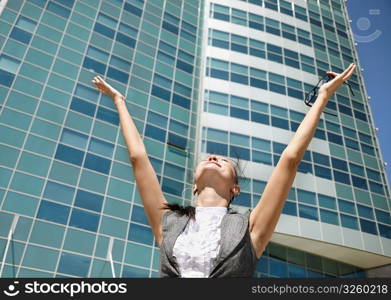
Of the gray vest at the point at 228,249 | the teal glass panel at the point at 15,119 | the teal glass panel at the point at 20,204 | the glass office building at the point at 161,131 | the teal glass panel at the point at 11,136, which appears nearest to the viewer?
the gray vest at the point at 228,249

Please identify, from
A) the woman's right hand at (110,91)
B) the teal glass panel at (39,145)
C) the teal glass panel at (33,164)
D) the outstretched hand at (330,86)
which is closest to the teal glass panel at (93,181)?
the teal glass panel at (33,164)

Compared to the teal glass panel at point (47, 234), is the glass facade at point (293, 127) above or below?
above

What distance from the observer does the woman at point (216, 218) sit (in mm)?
1822

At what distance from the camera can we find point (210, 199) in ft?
7.30

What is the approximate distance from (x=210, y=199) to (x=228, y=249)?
1.49ft

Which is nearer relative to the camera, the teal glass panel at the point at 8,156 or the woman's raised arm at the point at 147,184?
the woman's raised arm at the point at 147,184

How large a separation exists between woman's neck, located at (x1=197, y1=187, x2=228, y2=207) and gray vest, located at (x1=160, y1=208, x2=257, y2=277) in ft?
0.44

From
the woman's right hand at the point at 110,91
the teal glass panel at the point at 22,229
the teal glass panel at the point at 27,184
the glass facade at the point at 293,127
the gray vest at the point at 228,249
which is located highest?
the glass facade at the point at 293,127

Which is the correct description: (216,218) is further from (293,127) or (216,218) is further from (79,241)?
(293,127)

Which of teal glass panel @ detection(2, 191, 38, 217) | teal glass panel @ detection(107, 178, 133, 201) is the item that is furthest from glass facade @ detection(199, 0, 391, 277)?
teal glass panel @ detection(2, 191, 38, 217)

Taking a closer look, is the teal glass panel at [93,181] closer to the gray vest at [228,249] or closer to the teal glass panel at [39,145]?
the teal glass panel at [39,145]

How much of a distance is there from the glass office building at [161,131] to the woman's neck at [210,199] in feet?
53.7

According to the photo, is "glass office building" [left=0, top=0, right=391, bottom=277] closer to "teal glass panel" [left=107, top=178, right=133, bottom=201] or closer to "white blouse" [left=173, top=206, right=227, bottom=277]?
"teal glass panel" [left=107, top=178, right=133, bottom=201]

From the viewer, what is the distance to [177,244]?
193 cm
